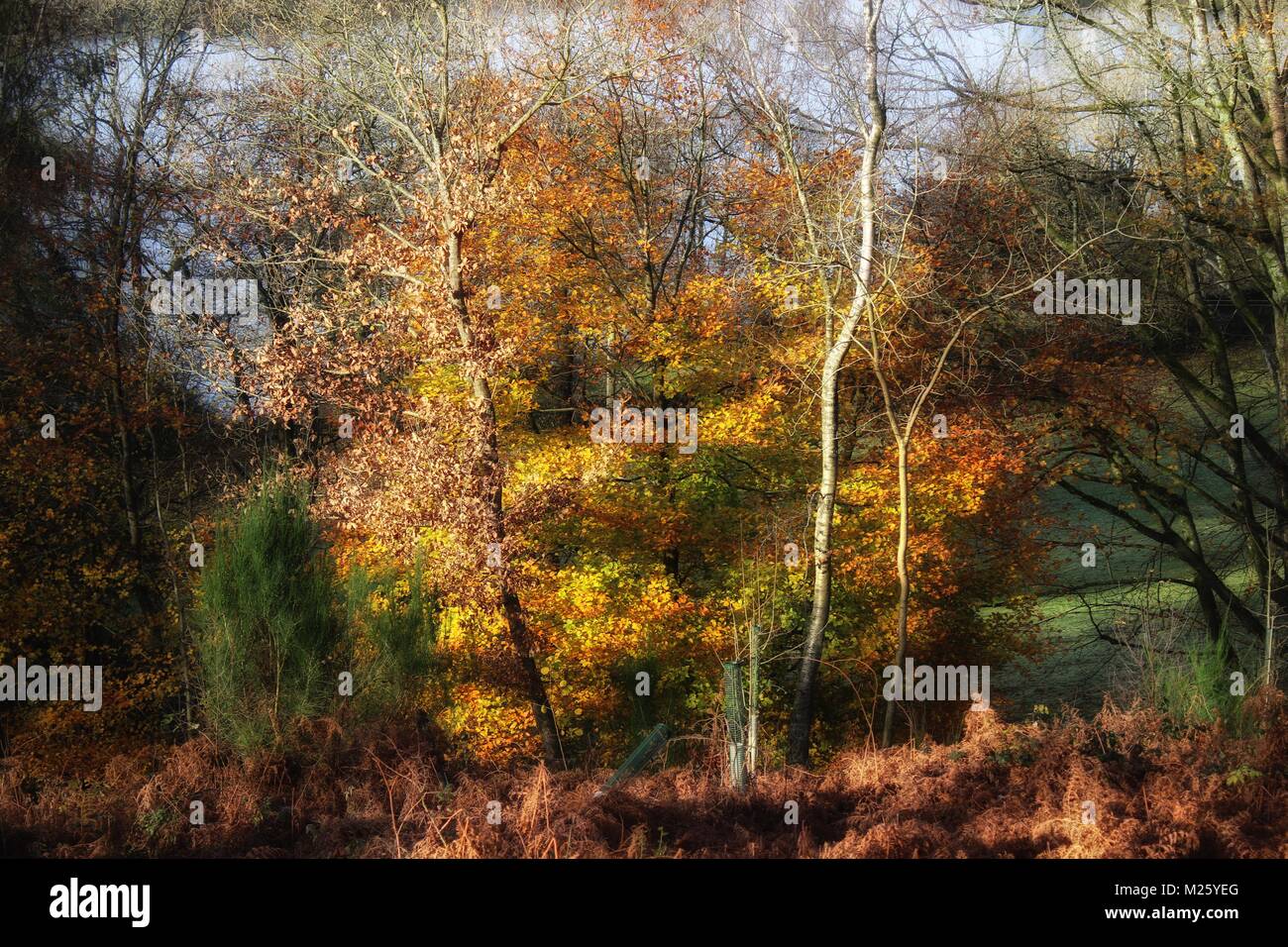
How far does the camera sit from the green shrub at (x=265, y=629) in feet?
33.1

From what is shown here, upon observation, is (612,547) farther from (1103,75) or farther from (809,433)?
(1103,75)

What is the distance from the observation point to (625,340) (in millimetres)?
21953

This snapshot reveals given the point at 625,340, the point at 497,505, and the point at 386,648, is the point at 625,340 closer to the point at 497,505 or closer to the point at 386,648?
the point at 497,505

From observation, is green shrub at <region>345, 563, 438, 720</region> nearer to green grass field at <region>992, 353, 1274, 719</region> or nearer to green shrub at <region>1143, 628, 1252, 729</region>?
green shrub at <region>1143, 628, 1252, 729</region>

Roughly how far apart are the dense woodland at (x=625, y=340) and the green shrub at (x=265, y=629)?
0.62 metres

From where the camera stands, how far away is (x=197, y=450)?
2406cm

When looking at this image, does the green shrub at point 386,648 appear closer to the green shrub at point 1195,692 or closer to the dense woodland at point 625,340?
the dense woodland at point 625,340

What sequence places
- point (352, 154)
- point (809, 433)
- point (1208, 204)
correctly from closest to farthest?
point (352, 154), point (1208, 204), point (809, 433)

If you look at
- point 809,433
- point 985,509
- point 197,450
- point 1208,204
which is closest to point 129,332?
Answer: point 197,450

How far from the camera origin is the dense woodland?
15.9 metres

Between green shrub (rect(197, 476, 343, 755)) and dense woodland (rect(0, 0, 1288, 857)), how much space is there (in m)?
0.62

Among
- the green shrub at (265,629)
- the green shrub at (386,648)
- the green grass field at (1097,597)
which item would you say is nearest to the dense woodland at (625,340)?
the green shrub at (386,648)

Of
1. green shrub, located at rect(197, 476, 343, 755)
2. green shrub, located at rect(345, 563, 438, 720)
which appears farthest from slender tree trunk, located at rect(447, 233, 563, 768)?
green shrub, located at rect(197, 476, 343, 755)
